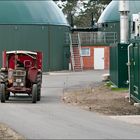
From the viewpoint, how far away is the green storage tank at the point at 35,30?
53.8 m

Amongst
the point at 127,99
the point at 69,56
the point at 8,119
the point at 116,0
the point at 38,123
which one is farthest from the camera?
the point at 116,0

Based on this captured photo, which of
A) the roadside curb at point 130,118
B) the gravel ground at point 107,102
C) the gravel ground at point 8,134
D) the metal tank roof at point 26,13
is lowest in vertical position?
the roadside curb at point 130,118

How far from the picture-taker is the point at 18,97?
81.8 ft

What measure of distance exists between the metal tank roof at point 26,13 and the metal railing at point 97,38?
326cm

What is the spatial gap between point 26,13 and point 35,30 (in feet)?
6.27

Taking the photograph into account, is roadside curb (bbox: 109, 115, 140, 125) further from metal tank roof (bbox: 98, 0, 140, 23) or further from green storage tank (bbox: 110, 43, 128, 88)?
metal tank roof (bbox: 98, 0, 140, 23)

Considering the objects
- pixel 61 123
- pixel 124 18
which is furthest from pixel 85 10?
pixel 61 123

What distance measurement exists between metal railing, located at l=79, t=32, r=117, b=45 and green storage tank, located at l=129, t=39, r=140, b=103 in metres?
35.8

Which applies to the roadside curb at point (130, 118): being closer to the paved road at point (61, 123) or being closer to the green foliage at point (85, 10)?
the paved road at point (61, 123)

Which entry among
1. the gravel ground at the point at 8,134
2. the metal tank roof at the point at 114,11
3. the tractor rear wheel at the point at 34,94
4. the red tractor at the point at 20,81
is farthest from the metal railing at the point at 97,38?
the gravel ground at the point at 8,134

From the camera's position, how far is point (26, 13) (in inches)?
2148

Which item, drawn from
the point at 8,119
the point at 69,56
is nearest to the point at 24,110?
the point at 8,119

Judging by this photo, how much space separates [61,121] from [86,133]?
2699 millimetres

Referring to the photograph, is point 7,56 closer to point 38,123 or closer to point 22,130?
point 38,123
